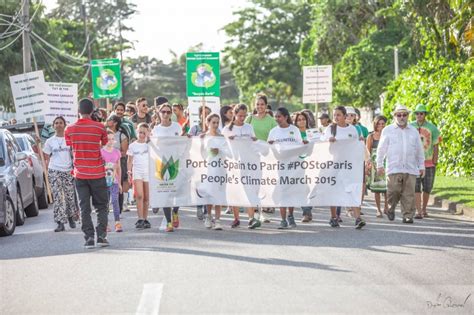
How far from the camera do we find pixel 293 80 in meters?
89.8

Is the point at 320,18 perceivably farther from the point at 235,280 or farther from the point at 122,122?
the point at 235,280

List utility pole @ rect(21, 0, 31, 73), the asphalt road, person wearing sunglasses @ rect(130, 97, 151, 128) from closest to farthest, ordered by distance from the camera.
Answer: the asphalt road
person wearing sunglasses @ rect(130, 97, 151, 128)
utility pole @ rect(21, 0, 31, 73)

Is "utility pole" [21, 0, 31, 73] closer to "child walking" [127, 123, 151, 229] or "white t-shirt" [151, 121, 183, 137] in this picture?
"child walking" [127, 123, 151, 229]

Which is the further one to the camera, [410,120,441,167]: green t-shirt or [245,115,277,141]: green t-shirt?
[410,120,441,167]: green t-shirt

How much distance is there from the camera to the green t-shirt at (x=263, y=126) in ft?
57.0

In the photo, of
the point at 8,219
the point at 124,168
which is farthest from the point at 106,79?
the point at 8,219

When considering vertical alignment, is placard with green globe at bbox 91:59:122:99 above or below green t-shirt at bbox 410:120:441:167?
above

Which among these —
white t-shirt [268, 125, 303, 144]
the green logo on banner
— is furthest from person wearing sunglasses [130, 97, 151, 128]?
white t-shirt [268, 125, 303, 144]

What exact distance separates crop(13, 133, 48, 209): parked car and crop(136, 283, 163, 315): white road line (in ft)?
40.5

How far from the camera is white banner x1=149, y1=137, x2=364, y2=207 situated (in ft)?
52.9

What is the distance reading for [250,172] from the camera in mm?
16312

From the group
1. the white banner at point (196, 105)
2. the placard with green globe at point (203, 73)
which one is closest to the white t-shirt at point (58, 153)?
the placard with green globe at point (203, 73)

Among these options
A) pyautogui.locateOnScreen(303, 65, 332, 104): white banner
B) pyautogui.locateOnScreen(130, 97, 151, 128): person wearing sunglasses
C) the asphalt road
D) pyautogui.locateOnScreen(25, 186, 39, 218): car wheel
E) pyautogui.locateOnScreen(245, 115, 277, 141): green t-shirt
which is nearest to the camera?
the asphalt road

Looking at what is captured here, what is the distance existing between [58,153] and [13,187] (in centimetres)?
156
